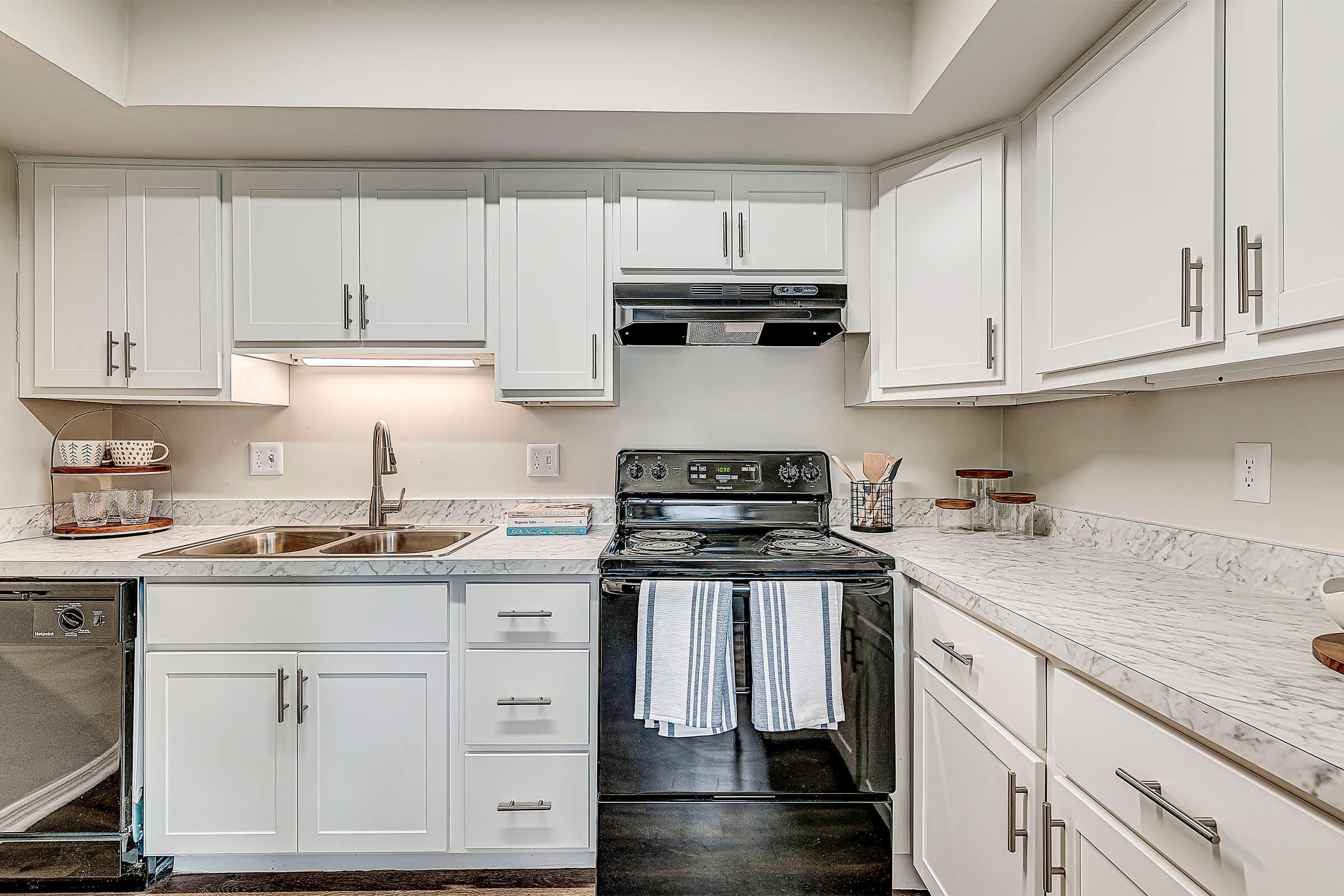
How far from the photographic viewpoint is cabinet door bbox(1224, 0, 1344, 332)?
0.91m

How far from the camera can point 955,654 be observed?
4.59 ft

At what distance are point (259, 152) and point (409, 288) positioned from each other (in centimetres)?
61

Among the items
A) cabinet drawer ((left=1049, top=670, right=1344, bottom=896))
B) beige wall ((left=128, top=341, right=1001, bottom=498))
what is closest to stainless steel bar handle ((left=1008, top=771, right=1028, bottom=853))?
cabinet drawer ((left=1049, top=670, right=1344, bottom=896))

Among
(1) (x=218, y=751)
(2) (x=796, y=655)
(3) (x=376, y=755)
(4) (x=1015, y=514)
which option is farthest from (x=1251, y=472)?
(1) (x=218, y=751)

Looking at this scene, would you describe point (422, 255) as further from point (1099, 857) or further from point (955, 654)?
point (1099, 857)

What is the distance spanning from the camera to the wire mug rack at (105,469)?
6.54ft

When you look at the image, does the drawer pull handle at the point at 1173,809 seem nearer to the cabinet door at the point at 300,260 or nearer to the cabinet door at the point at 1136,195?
the cabinet door at the point at 1136,195

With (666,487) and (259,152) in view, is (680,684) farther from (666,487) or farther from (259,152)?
(259,152)

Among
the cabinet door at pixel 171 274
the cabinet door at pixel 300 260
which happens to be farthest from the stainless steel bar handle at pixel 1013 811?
the cabinet door at pixel 171 274

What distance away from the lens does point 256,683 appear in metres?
1.69

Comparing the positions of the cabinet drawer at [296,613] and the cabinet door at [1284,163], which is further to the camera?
the cabinet drawer at [296,613]

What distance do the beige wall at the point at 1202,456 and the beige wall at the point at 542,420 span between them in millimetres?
417

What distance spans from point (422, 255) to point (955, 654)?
6.07 feet

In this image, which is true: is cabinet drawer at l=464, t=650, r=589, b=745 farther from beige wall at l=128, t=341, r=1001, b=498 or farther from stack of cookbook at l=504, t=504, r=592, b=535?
beige wall at l=128, t=341, r=1001, b=498
